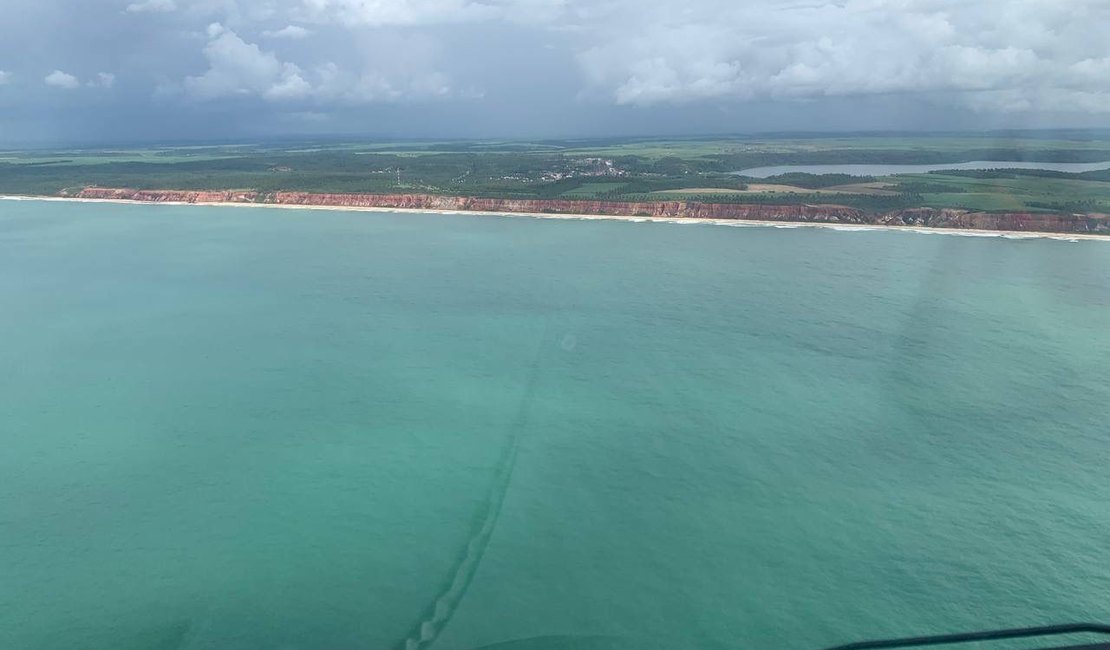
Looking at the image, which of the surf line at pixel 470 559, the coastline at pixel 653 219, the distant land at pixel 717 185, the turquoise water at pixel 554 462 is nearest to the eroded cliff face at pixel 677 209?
the distant land at pixel 717 185

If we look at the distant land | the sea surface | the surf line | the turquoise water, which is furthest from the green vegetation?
the surf line

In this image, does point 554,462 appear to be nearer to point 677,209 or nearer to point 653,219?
point 653,219

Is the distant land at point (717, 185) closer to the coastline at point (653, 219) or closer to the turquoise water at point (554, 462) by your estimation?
the coastline at point (653, 219)

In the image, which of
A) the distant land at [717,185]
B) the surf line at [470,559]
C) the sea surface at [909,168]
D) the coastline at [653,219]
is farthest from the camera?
the sea surface at [909,168]

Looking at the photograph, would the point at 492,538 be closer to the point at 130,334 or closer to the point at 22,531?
the point at 22,531

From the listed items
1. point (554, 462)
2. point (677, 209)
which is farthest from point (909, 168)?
point (554, 462)

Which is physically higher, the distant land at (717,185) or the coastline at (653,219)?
the distant land at (717,185)
